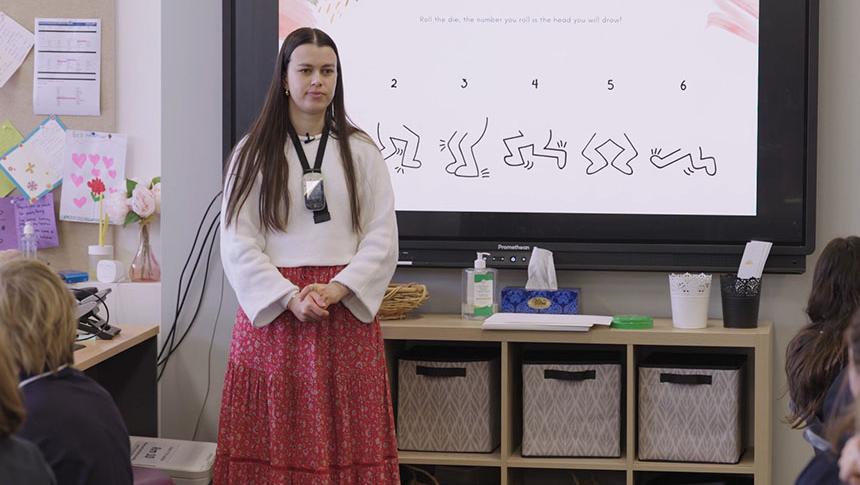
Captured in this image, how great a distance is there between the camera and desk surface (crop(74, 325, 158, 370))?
2.52 m

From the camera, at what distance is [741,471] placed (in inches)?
113

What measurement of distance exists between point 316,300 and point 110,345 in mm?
627

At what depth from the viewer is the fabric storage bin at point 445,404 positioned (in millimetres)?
3006

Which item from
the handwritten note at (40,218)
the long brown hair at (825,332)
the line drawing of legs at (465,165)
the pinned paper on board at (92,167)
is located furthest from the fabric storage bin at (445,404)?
the handwritten note at (40,218)

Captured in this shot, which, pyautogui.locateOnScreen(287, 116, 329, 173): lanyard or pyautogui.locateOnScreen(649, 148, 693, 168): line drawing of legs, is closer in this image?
pyautogui.locateOnScreen(287, 116, 329, 173): lanyard

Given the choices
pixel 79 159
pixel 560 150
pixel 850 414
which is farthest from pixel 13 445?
pixel 79 159

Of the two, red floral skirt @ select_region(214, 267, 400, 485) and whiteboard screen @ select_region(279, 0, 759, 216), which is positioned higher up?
whiteboard screen @ select_region(279, 0, 759, 216)

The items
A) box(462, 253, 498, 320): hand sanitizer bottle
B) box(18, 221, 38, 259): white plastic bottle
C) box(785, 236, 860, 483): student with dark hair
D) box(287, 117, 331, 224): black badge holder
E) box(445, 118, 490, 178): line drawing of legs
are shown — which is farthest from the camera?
box(18, 221, 38, 259): white plastic bottle

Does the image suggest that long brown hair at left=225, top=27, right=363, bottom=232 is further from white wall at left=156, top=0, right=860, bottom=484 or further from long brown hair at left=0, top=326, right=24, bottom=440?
long brown hair at left=0, top=326, right=24, bottom=440

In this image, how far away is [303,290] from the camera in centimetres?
248

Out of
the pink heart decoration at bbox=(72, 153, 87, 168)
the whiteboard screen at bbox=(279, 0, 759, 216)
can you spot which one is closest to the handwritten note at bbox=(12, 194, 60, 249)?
the pink heart decoration at bbox=(72, 153, 87, 168)

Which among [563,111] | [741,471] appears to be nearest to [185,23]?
[563,111]

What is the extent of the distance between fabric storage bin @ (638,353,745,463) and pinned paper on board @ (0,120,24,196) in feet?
6.88

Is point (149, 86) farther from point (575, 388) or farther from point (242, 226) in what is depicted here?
point (575, 388)
